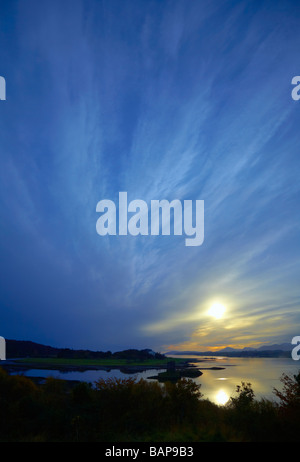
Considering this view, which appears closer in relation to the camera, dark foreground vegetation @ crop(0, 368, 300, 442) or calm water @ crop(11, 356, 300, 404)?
dark foreground vegetation @ crop(0, 368, 300, 442)

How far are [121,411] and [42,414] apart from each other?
175 inches

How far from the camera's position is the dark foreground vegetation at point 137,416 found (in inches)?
533

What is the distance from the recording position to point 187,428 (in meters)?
14.0

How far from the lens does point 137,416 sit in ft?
51.0

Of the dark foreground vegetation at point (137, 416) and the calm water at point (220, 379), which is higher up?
the dark foreground vegetation at point (137, 416)

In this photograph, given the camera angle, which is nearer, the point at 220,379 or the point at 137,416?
the point at 137,416

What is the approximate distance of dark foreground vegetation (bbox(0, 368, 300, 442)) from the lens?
13.5 m

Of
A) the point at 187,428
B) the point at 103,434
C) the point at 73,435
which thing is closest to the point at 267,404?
the point at 187,428

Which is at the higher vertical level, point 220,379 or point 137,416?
point 137,416

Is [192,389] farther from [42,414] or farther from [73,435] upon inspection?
[42,414]

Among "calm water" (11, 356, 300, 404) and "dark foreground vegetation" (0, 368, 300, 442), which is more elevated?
"dark foreground vegetation" (0, 368, 300, 442)

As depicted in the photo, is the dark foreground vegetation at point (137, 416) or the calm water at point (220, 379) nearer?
the dark foreground vegetation at point (137, 416)
